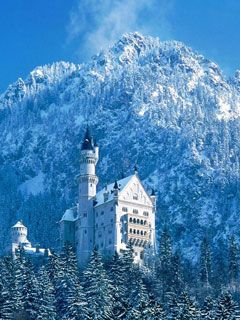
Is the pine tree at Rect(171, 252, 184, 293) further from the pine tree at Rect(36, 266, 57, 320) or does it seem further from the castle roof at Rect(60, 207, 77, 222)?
the castle roof at Rect(60, 207, 77, 222)

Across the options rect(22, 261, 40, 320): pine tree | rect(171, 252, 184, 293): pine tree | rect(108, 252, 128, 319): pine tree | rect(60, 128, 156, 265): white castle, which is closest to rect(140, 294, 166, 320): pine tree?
rect(108, 252, 128, 319): pine tree

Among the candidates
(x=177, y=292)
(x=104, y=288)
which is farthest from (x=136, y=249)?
(x=104, y=288)

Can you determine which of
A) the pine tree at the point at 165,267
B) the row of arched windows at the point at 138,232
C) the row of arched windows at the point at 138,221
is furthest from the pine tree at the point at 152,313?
the row of arched windows at the point at 138,221

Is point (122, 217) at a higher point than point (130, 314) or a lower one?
higher

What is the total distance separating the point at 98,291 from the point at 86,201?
61.8 meters

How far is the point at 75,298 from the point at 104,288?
7.38m

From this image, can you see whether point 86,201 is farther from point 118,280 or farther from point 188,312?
point 188,312

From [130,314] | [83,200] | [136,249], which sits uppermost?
[83,200]

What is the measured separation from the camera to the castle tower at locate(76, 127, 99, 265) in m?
168

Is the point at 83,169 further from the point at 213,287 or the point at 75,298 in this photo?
the point at 75,298

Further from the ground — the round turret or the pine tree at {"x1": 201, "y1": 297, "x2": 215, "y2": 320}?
the round turret

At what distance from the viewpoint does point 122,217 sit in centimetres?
16550

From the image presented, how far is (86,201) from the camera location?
17200 cm

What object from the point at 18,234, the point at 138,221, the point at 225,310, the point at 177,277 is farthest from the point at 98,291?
the point at 18,234
